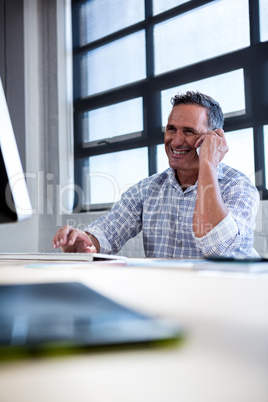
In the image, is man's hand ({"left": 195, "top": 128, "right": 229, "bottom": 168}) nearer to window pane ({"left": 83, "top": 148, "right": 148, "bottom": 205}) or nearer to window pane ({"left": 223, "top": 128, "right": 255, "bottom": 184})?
window pane ({"left": 223, "top": 128, "right": 255, "bottom": 184})

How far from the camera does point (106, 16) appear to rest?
3330 mm

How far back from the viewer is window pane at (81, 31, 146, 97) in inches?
123

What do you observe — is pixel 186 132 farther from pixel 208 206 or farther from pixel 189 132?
pixel 208 206

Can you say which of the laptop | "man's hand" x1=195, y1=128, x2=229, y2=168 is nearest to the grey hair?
"man's hand" x1=195, y1=128, x2=229, y2=168

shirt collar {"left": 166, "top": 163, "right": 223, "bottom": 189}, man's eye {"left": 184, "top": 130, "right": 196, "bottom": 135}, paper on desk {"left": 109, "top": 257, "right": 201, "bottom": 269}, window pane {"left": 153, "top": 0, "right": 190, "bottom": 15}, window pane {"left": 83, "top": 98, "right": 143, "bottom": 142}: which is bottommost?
paper on desk {"left": 109, "top": 257, "right": 201, "bottom": 269}

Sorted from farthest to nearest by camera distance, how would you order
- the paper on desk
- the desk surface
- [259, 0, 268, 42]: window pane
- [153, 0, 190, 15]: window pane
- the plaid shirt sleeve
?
[153, 0, 190, 15]: window pane, [259, 0, 268, 42]: window pane, the plaid shirt sleeve, the paper on desk, the desk surface

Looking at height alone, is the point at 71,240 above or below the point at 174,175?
below

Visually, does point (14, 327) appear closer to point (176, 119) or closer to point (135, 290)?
point (135, 290)

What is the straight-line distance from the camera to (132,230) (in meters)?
1.83

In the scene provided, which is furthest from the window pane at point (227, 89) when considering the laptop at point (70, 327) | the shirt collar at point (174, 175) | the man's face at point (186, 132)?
the laptop at point (70, 327)

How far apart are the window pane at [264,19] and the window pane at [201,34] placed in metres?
0.10

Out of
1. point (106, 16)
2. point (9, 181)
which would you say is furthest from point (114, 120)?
point (9, 181)

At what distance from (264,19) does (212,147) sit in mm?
1244

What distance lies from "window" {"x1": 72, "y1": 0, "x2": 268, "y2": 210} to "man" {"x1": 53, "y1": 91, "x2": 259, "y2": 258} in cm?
68
